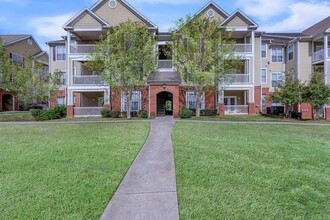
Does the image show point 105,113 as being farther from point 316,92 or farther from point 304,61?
point 304,61

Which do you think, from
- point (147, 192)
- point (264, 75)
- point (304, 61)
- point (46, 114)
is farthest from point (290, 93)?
point (46, 114)

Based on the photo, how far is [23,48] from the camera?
38.9 metres

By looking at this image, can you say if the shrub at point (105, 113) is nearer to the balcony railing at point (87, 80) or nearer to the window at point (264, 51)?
the balcony railing at point (87, 80)

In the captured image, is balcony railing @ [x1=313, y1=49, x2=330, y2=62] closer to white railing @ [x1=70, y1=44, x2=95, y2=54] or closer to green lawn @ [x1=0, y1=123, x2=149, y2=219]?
white railing @ [x1=70, y1=44, x2=95, y2=54]

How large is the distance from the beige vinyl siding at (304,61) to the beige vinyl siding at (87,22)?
21.7m

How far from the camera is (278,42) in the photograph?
98.6 feet

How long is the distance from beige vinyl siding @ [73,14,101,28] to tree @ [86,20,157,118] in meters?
4.65

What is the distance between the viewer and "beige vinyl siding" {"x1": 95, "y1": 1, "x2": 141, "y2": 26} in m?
25.9

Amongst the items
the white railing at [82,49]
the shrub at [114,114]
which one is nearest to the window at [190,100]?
the shrub at [114,114]

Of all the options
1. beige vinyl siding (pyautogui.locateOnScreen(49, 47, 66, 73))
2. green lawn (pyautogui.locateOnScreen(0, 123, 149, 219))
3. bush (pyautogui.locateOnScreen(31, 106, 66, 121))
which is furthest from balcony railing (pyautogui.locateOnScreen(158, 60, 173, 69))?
green lawn (pyautogui.locateOnScreen(0, 123, 149, 219))

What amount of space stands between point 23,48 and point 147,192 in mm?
41439

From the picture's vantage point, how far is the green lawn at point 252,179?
463 centimetres

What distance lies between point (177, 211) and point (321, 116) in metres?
26.1

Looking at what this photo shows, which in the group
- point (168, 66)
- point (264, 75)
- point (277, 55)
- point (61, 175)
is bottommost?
point (61, 175)
